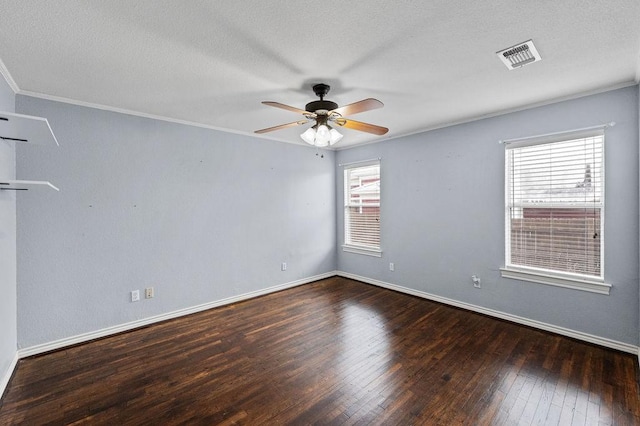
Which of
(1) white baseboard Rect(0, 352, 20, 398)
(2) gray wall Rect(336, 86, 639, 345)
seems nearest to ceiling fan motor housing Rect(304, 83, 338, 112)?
(2) gray wall Rect(336, 86, 639, 345)

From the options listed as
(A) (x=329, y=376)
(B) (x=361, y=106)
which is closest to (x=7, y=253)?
(A) (x=329, y=376)

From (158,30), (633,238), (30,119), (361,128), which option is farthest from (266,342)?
(633,238)

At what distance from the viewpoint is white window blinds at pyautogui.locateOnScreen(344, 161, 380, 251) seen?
4801mm

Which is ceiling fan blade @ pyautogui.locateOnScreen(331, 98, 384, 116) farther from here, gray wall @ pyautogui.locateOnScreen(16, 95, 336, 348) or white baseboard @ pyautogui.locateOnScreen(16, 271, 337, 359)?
white baseboard @ pyautogui.locateOnScreen(16, 271, 337, 359)

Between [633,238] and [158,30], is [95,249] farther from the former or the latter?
[633,238]

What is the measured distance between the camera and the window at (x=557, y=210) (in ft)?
9.09

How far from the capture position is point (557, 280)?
9.70 feet

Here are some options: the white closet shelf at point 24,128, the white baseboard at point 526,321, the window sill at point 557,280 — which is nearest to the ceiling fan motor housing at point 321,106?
the white closet shelf at point 24,128

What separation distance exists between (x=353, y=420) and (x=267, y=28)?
2.49 meters

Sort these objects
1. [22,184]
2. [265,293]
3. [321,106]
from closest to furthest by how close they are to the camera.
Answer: [22,184] < [321,106] < [265,293]

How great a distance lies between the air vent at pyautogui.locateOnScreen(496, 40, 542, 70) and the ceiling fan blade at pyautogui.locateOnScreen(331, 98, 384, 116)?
92 centimetres

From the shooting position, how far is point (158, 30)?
5.73 feet

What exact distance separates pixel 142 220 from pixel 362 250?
329cm

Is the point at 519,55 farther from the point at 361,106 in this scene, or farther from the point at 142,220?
→ the point at 142,220
